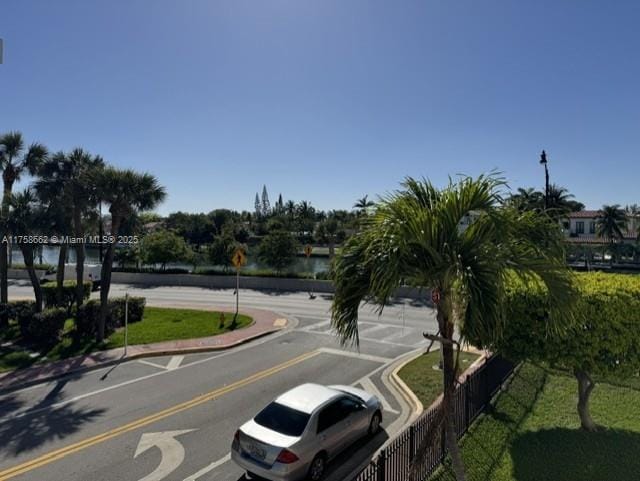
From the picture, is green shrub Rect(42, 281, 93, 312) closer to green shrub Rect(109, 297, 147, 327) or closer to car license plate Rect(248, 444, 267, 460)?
green shrub Rect(109, 297, 147, 327)

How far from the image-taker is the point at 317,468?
26.0 feet

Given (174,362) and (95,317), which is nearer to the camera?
(174,362)

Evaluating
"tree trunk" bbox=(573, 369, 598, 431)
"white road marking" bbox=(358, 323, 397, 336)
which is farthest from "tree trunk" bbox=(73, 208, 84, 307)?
"tree trunk" bbox=(573, 369, 598, 431)

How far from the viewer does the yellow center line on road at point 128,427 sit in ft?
27.1

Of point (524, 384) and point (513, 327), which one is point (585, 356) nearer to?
point (513, 327)

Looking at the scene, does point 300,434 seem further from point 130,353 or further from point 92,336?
point 92,336

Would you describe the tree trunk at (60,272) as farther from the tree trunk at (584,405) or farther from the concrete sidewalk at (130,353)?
the tree trunk at (584,405)

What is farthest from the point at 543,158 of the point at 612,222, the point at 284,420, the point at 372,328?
the point at 612,222

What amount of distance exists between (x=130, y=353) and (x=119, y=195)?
6379mm

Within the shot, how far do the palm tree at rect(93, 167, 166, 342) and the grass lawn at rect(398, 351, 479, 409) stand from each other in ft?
40.6

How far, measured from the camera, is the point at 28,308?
19641mm

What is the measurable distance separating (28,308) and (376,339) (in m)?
16.0

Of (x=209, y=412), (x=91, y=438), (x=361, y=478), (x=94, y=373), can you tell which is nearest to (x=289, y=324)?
(x=94, y=373)

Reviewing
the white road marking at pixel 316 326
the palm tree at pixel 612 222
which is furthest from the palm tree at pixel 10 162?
the palm tree at pixel 612 222
